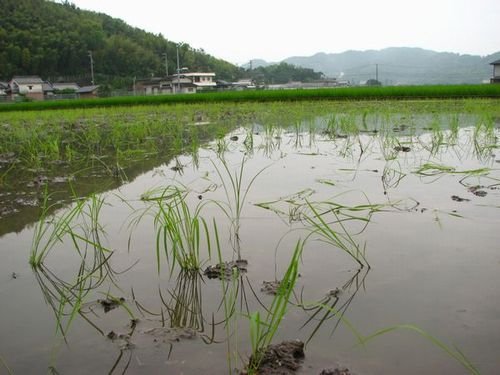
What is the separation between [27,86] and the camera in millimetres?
48094

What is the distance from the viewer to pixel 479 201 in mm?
2455

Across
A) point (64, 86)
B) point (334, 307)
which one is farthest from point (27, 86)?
point (334, 307)

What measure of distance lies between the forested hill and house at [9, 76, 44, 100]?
8.22 metres

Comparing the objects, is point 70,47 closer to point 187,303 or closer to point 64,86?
point 64,86

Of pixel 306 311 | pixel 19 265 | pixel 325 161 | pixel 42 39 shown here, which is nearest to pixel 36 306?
pixel 19 265

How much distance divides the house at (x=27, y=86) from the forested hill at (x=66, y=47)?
8.22 m

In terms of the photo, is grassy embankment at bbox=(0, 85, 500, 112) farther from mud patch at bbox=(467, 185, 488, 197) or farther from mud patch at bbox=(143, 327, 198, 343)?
mud patch at bbox=(143, 327, 198, 343)

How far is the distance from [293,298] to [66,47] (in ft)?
216

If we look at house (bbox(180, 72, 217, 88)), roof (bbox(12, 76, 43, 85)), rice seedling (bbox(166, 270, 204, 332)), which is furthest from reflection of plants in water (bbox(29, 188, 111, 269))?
house (bbox(180, 72, 217, 88))

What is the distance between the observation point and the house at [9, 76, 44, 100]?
47.5m

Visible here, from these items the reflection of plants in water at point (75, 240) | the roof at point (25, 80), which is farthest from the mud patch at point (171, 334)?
the roof at point (25, 80)

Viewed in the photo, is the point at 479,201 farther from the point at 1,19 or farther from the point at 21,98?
the point at 1,19

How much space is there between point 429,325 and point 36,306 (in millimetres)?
1227

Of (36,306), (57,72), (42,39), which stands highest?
(42,39)
